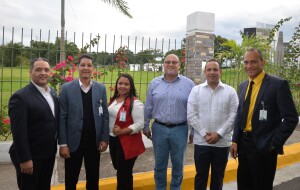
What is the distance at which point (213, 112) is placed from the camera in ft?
11.2

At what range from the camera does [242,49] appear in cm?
Answer: 732

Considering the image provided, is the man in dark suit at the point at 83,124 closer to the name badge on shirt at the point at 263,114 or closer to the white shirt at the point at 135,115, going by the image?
the white shirt at the point at 135,115

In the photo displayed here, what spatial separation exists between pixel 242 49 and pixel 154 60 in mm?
2520

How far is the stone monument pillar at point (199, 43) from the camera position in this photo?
6.40 metres

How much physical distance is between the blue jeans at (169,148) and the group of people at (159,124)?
12 mm

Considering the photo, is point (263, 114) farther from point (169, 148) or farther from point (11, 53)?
point (11, 53)

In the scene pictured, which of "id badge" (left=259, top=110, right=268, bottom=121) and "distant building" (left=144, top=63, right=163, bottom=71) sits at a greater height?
"distant building" (left=144, top=63, right=163, bottom=71)

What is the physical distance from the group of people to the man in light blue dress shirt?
12mm

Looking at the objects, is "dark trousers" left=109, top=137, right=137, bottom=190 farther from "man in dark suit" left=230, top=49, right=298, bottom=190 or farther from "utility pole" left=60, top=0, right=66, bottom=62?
"utility pole" left=60, top=0, right=66, bottom=62

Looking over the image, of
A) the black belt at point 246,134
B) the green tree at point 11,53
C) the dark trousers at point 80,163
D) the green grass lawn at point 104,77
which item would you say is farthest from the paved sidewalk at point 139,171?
the green tree at point 11,53

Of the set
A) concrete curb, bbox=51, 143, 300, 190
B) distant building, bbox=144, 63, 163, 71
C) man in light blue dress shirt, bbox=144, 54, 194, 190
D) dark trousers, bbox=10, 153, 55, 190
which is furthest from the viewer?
distant building, bbox=144, 63, 163, 71

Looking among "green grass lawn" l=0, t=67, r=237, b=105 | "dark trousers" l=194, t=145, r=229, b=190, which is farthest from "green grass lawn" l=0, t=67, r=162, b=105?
"dark trousers" l=194, t=145, r=229, b=190

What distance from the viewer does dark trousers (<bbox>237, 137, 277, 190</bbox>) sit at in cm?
305

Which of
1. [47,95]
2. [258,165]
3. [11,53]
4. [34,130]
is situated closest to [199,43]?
[11,53]
